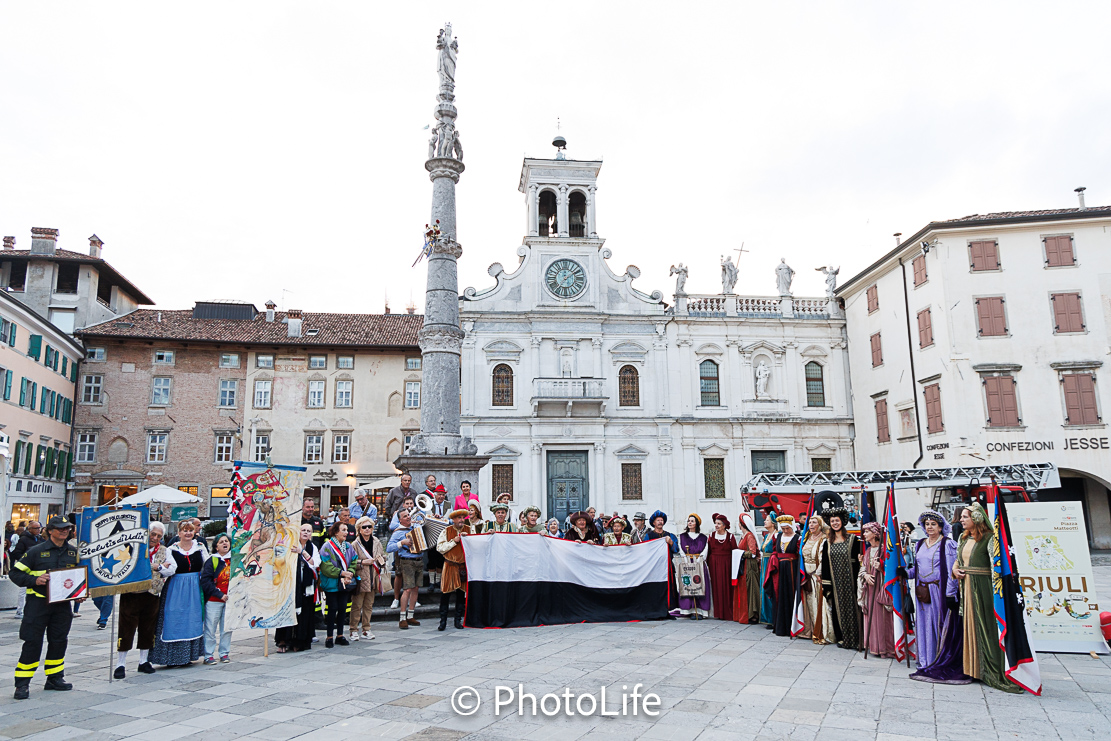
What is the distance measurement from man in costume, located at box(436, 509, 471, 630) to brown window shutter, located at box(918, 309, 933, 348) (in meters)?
21.5

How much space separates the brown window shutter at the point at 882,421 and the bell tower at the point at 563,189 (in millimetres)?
13676

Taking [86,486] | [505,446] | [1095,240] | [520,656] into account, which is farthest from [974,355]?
[86,486]

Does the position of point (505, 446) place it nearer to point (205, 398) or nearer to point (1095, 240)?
point (205, 398)

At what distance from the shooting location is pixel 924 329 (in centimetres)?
2741

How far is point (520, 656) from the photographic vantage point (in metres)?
9.20

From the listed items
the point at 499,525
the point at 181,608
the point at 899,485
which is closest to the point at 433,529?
the point at 499,525

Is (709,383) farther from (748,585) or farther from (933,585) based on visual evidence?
(933,585)

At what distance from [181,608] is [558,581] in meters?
5.60

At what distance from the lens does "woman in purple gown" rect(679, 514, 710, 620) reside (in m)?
13.0

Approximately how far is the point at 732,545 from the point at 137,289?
3901 cm

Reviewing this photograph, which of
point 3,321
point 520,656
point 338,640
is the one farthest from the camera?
point 3,321

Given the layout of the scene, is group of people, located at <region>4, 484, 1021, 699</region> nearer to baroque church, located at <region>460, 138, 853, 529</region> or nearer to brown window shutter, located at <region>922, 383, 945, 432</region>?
baroque church, located at <region>460, 138, 853, 529</region>

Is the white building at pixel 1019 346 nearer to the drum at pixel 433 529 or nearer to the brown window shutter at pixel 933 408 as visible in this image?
the brown window shutter at pixel 933 408

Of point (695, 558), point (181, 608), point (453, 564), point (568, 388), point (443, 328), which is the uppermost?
point (568, 388)
